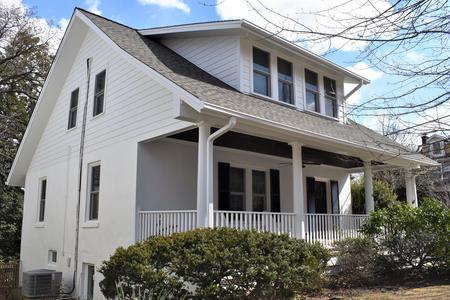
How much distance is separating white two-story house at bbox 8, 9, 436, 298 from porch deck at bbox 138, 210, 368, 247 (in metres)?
0.04

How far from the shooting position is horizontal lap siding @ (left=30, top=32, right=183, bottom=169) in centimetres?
966

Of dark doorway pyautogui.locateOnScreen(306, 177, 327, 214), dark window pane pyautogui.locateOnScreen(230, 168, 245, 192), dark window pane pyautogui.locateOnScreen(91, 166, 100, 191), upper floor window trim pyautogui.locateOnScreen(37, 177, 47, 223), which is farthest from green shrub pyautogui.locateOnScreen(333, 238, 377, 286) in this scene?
upper floor window trim pyautogui.locateOnScreen(37, 177, 47, 223)

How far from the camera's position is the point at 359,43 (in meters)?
4.23

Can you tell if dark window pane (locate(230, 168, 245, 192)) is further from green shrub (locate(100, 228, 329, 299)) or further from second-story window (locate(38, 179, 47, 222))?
second-story window (locate(38, 179, 47, 222))

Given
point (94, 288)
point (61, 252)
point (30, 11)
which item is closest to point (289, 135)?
point (94, 288)

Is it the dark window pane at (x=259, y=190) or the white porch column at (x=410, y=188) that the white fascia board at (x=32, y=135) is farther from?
the white porch column at (x=410, y=188)

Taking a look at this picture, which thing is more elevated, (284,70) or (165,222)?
(284,70)

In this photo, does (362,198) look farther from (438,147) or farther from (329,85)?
(438,147)

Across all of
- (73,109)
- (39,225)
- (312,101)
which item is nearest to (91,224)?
(73,109)

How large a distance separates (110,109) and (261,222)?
16.1 ft

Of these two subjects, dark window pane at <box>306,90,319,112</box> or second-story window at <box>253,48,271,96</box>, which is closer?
second-story window at <box>253,48,271,96</box>

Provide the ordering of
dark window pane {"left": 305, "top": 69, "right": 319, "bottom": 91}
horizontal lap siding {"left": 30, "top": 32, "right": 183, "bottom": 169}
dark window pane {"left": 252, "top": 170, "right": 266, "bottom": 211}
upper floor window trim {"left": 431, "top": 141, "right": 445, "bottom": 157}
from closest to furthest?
1. upper floor window trim {"left": 431, "top": 141, "right": 445, "bottom": 157}
2. horizontal lap siding {"left": 30, "top": 32, "right": 183, "bottom": 169}
3. dark window pane {"left": 252, "top": 170, "right": 266, "bottom": 211}
4. dark window pane {"left": 305, "top": 69, "right": 319, "bottom": 91}

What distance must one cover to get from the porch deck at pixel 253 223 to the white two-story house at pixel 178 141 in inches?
1.6

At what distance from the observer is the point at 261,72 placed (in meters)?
11.6
